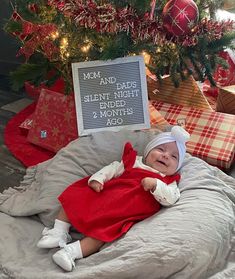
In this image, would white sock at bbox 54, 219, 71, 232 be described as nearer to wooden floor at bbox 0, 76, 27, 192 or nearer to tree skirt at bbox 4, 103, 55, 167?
wooden floor at bbox 0, 76, 27, 192

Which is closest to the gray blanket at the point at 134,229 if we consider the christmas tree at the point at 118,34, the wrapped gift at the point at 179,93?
the christmas tree at the point at 118,34

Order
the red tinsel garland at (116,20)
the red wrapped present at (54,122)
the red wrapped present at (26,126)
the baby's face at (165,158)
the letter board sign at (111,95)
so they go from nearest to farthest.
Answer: the baby's face at (165,158)
the red tinsel garland at (116,20)
the letter board sign at (111,95)
the red wrapped present at (54,122)
the red wrapped present at (26,126)

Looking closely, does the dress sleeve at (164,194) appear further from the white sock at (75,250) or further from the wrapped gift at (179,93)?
the wrapped gift at (179,93)

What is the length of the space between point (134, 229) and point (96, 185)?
0.24 m

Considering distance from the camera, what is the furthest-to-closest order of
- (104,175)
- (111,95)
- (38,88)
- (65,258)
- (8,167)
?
(38,88), (8,167), (111,95), (104,175), (65,258)

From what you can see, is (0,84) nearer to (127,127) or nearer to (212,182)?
(127,127)

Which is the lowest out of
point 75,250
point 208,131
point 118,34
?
point 75,250

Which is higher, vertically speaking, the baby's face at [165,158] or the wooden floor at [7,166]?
the baby's face at [165,158]

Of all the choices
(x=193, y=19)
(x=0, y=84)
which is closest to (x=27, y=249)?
(x=193, y=19)

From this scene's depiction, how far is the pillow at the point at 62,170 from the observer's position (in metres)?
1.57

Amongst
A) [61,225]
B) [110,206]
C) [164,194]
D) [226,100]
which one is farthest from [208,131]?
[61,225]

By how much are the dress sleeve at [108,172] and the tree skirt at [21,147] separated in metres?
0.65

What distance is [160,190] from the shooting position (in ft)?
4.60

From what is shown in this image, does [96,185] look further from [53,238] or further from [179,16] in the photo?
[179,16]
